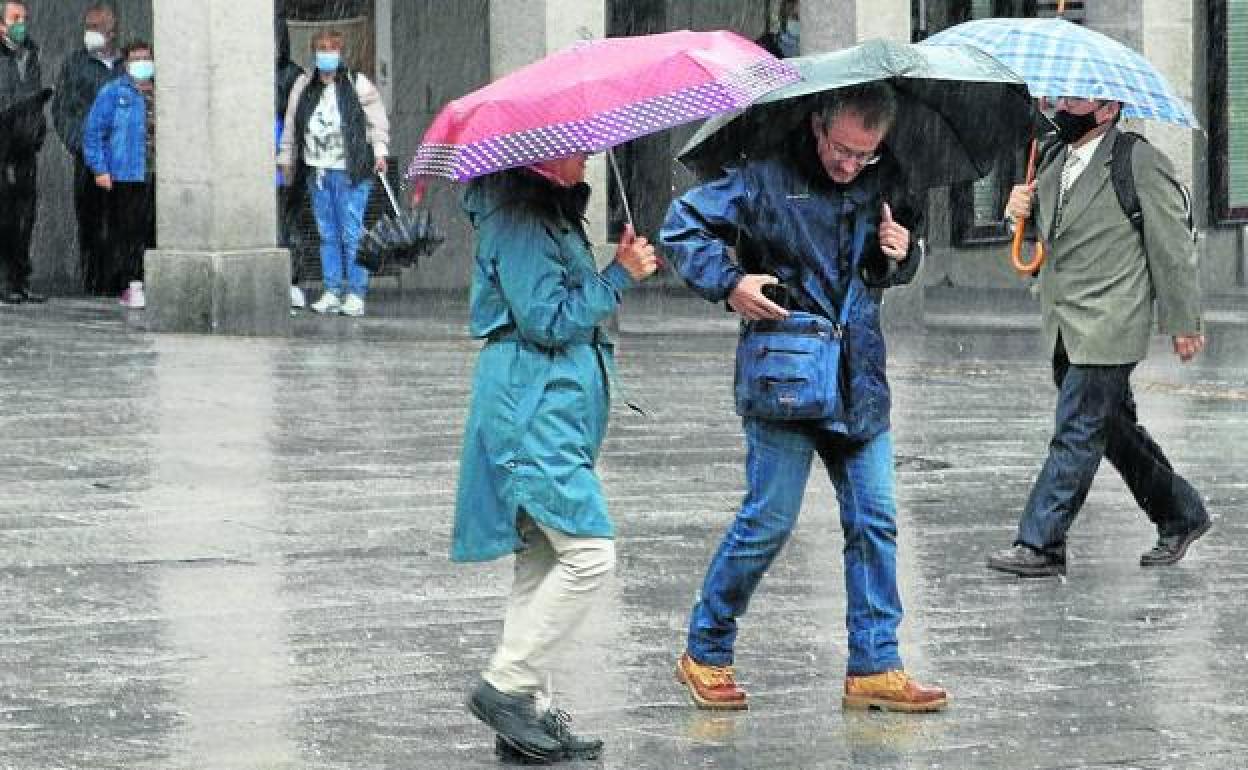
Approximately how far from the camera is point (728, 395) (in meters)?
15.7

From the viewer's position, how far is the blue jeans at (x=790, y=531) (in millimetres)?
7816

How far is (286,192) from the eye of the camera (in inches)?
839

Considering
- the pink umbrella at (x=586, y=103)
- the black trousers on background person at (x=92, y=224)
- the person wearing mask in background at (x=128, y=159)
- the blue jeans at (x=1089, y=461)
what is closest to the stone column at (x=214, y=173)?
the person wearing mask in background at (x=128, y=159)

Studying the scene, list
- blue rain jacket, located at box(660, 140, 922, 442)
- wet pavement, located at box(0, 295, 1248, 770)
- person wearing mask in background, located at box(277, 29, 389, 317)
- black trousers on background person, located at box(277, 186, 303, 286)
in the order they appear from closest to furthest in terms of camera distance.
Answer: wet pavement, located at box(0, 295, 1248, 770) < blue rain jacket, located at box(660, 140, 922, 442) < person wearing mask in background, located at box(277, 29, 389, 317) < black trousers on background person, located at box(277, 186, 303, 286)

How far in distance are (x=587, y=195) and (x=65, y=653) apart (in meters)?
2.13

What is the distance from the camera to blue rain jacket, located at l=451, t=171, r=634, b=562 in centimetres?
716

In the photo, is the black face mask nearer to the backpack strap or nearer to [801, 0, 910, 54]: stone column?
the backpack strap

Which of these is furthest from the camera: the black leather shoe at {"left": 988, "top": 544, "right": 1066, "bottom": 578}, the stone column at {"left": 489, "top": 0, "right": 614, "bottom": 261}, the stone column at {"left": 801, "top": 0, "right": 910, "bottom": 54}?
the stone column at {"left": 801, "top": 0, "right": 910, "bottom": 54}

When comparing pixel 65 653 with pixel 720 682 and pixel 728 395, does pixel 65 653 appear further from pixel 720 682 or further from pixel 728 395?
pixel 728 395

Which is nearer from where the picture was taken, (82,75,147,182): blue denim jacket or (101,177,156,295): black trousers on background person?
(82,75,147,182): blue denim jacket

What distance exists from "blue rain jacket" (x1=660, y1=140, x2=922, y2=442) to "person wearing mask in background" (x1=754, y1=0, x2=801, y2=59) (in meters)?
14.9

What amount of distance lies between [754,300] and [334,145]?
13.0 metres

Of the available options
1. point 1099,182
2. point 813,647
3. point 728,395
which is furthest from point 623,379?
point 813,647

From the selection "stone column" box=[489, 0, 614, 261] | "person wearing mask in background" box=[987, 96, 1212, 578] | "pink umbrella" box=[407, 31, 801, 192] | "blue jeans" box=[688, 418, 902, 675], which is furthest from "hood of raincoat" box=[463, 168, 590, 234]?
"stone column" box=[489, 0, 614, 261]
